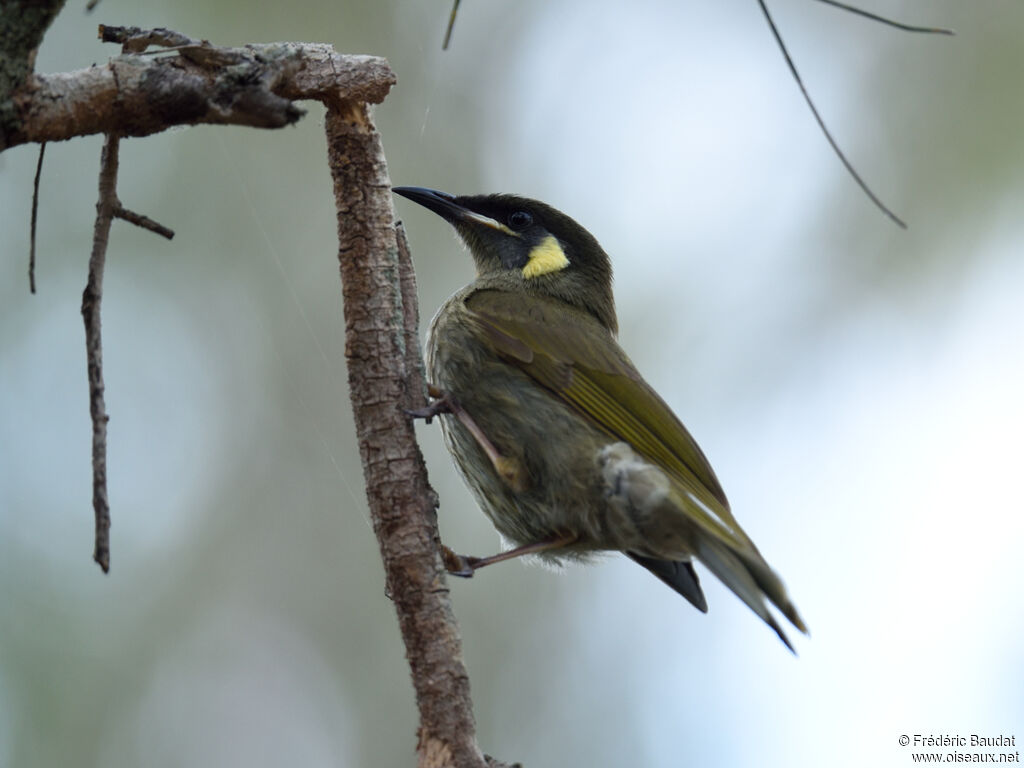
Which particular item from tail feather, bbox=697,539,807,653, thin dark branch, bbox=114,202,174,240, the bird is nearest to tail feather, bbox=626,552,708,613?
the bird

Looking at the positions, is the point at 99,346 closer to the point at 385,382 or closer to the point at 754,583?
the point at 385,382

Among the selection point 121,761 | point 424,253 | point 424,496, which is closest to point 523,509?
point 424,496

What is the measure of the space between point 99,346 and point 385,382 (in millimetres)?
784

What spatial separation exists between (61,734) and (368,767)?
172 cm

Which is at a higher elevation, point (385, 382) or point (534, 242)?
point (385, 382)

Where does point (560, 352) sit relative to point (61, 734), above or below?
above

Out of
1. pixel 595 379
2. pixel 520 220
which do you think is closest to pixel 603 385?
pixel 595 379

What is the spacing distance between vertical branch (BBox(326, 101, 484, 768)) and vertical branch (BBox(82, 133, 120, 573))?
0.62 m

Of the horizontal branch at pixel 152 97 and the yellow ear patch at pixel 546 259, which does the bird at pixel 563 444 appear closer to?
the yellow ear patch at pixel 546 259

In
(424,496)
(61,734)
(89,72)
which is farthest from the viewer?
(61,734)

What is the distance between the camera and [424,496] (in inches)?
99.7


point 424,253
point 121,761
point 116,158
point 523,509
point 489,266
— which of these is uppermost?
point 116,158

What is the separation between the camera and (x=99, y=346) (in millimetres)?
1903

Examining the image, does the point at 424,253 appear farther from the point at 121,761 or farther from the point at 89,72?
the point at 89,72
